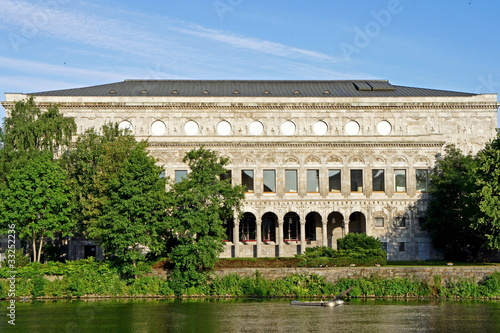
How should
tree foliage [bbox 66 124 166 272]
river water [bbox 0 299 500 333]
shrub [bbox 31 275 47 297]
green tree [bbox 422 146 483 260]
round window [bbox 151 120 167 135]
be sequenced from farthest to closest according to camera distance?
round window [bbox 151 120 167 135] → green tree [bbox 422 146 483 260] → tree foliage [bbox 66 124 166 272] → shrub [bbox 31 275 47 297] → river water [bbox 0 299 500 333]

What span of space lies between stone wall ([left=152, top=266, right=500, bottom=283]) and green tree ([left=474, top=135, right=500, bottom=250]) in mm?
3891

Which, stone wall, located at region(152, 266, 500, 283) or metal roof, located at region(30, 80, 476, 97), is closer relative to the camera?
stone wall, located at region(152, 266, 500, 283)

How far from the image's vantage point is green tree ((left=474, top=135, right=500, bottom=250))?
198 ft

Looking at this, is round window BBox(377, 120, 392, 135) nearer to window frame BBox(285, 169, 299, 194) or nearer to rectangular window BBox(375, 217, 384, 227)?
rectangular window BBox(375, 217, 384, 227)

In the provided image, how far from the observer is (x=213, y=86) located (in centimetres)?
8975

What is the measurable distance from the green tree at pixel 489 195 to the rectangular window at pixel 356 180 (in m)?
18.8

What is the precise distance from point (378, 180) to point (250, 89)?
1961 centimetres

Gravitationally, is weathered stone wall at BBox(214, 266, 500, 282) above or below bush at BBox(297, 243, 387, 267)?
below

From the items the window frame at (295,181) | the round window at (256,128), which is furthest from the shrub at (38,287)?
the round window at (256,128)

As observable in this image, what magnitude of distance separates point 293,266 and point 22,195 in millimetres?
24288

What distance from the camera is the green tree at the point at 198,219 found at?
194 ft

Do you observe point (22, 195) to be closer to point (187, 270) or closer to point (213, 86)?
point (187, 270)

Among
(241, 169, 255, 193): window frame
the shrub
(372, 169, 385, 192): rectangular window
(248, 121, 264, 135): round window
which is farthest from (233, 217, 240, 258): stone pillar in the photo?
the shrub

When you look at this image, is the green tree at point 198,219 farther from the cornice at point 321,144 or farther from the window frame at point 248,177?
the cornice at point 321,144
